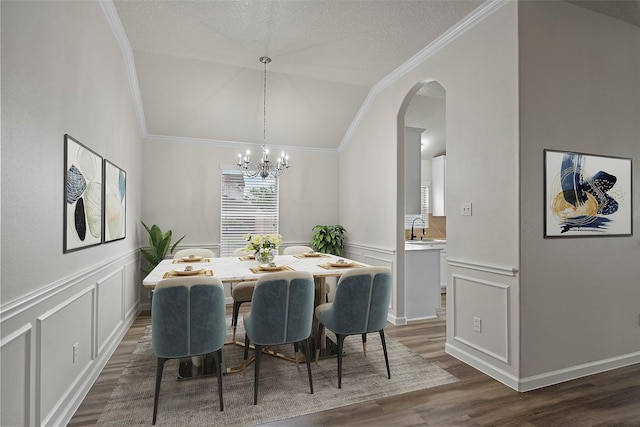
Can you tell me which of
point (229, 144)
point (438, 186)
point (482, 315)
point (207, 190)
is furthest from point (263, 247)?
point (438, 186)

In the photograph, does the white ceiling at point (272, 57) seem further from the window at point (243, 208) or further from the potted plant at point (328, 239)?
the potted plant at point (328, 239)

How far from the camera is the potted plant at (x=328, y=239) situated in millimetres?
5453

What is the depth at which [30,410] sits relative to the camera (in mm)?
1714

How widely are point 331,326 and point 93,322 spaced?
6.32 ft

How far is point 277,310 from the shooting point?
2441mm

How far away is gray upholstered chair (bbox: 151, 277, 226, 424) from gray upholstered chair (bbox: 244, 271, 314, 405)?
0.28 m

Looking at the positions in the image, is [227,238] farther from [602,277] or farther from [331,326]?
[602,277]

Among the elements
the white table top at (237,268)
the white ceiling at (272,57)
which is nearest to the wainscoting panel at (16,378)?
the white table top at (237,268)

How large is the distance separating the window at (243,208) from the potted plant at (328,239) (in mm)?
760

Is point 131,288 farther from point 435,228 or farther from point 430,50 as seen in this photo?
point 435,228

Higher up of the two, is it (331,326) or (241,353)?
(331,326)

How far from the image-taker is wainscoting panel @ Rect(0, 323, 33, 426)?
150cm

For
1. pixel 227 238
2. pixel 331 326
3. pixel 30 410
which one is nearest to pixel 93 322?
pixel 30 410

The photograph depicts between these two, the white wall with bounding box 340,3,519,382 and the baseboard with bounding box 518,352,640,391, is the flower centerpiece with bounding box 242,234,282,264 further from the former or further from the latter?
the baseboard with bounding box 518,352,640,391
